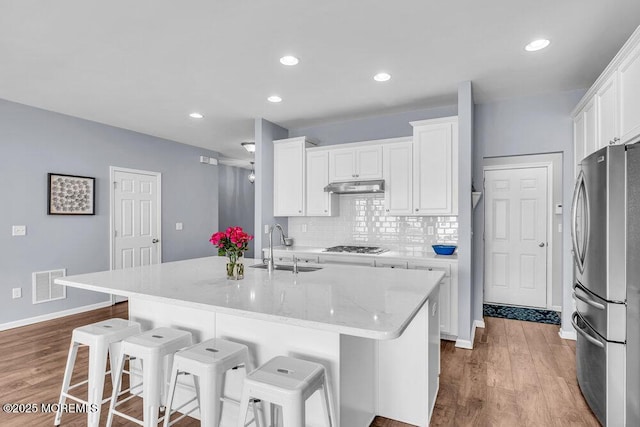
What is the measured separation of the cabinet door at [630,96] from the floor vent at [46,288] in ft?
18.9

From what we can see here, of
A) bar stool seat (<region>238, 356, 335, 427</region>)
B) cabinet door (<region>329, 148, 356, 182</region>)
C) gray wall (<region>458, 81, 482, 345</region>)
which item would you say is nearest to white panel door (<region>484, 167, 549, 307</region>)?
gray wall (<region>458, 81, 482, 345</region>)

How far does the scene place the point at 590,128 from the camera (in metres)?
2.99

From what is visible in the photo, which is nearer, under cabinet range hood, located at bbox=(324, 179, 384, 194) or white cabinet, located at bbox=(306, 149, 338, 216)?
under cabinet range hood, located at bbox=(324, 179, 384, 194)

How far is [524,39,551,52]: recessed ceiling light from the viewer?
8.31ft

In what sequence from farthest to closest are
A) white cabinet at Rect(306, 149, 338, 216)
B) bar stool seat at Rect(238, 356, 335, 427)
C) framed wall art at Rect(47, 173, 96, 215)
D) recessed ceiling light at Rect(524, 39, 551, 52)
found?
white cabinet at Rect(306, 149, 338, 216) < framed wall art at Rect(47, 173, 96, 215) < recessed ceiling light at Rect(524, 39, 551, 52) < bar stool seat at Rect(238, 356, 335, 427)

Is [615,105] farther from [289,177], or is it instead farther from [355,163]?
[289,177]

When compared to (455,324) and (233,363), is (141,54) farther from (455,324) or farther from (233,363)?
(455,324)

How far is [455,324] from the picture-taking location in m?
3.43

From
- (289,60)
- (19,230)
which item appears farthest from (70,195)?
(289,60)

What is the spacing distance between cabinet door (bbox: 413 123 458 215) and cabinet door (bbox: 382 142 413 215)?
11cm

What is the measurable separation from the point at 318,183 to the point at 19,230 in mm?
3516

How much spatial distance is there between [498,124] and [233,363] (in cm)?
365

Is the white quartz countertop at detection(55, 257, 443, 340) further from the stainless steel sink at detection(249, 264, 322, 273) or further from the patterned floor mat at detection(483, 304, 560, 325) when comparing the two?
the patterned floor mat at detection(483, 304, 560, 325)

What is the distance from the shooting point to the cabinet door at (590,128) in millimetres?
2854
